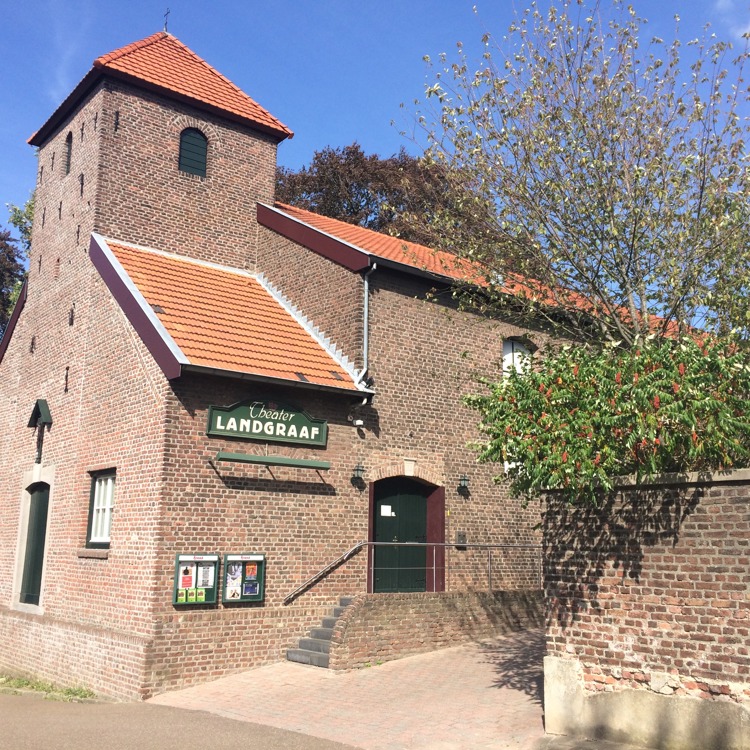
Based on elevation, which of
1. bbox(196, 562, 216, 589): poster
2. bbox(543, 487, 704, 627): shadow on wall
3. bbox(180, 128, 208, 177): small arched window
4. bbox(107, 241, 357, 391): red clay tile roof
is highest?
bbox(180, 128, 208, 177): small arched window

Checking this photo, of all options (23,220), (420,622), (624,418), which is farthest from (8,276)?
(624,418)

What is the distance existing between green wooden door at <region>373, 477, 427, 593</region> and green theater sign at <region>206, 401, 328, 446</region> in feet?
6.22

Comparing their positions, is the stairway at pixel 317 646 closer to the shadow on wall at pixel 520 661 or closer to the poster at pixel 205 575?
the poster at pixel 205 575

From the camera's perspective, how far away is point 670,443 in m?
7.22

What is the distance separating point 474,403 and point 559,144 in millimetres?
3714

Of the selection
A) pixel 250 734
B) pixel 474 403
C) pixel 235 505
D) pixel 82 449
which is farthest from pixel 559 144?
pixel 82 449

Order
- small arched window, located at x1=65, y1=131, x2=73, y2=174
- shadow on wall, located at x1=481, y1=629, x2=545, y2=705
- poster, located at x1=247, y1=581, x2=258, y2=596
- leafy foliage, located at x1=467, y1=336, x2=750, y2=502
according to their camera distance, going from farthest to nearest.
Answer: small arched window, located at x1=65, y1=131, x2=73, y2=174
poster, located at x1=247, y1=581, x2=258, y2=596
shadow on wall, located at x1=481, y1=629, x2=545, y2=705
leafy foliage, located at x1=467, y1=336, x2=750, y2=502

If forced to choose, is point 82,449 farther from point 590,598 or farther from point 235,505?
point 590,598

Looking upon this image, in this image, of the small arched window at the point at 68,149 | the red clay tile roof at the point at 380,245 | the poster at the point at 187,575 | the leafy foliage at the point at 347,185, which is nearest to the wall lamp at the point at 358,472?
the poster at the point at 187,575

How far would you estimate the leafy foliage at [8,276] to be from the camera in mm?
28375

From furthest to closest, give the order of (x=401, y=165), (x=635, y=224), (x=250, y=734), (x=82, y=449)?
(x=401, y=165), (x=82, y=449), (x=635, y=224), (x=250, y=734)

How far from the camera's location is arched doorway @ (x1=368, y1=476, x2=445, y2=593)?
14.2 metres

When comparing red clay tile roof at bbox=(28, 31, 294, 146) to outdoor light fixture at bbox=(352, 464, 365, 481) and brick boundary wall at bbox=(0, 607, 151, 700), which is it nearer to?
outdoor light fixture at bbox=(352, 464, 365, 481)

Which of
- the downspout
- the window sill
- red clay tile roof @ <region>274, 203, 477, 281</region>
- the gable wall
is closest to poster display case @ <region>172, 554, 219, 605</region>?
the gable wall
